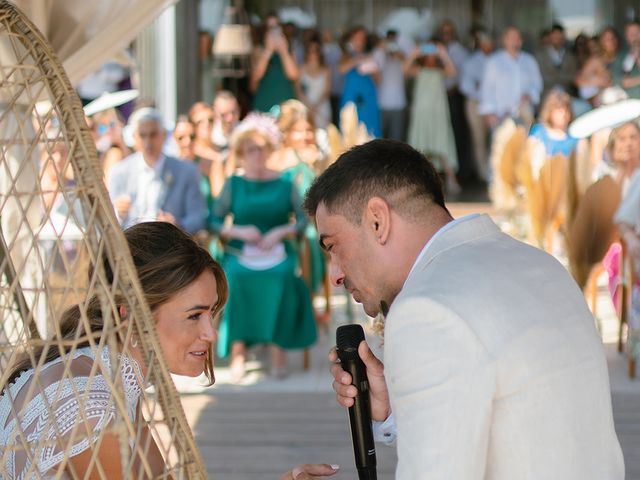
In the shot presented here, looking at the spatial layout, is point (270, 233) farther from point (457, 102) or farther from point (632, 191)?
point (457, 102)

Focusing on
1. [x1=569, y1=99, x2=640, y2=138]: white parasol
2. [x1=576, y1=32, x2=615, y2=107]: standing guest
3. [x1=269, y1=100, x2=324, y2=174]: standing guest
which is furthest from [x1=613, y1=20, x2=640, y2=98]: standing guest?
[x1=269, y1=100, x2=324, y2=174]: standing guest

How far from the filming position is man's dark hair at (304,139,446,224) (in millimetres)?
1941

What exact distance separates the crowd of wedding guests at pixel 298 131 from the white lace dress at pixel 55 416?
8.55ft

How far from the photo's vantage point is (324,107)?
13195 mm

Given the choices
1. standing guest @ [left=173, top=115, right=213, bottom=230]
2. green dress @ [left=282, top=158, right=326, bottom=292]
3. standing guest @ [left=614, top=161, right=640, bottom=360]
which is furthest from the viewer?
standing guest @ [left=173, top=115, right=213, bottom=230]

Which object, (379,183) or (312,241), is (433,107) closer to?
(312,241)

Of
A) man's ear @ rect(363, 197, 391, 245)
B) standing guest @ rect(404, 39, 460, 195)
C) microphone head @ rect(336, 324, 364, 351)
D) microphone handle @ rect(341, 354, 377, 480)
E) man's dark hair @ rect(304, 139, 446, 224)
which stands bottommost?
standing guest @ rect(404, 39, 460, 195)

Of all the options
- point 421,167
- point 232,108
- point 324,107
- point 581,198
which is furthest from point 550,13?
point 421,167

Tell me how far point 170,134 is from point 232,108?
0.66m

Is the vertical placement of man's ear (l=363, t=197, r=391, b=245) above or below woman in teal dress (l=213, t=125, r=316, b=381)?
above

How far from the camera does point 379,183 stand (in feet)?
6.38

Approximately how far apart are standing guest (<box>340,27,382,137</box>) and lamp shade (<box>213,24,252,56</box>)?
1.42 metres

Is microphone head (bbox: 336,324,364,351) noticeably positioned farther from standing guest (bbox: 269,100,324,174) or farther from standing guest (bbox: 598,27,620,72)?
standing guest (bbox: 598,27,620,72)

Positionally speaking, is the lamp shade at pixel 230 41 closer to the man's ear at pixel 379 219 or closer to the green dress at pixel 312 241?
the green dress at pixel 312 241
